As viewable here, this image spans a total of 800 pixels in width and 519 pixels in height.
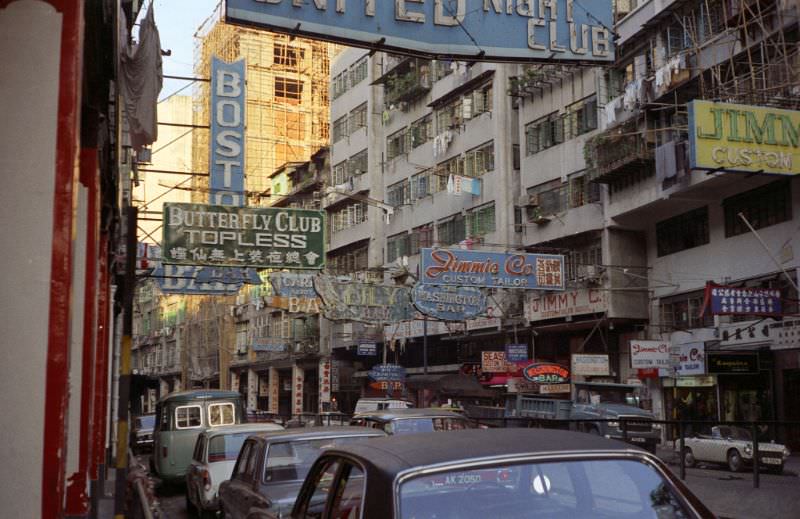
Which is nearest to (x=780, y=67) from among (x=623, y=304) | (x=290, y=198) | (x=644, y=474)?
(x=623, y=304)

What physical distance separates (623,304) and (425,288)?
855 cm

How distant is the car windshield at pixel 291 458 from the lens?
8852 mm

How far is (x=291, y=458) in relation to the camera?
29.4 feet

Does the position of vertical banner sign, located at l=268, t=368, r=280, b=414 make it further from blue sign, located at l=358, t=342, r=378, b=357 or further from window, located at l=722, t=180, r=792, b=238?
window, located at l=722, t=180, r=792, b=238

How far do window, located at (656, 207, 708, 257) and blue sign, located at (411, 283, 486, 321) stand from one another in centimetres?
762

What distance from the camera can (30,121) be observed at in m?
5.38

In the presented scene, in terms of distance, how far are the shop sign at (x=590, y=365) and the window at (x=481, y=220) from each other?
9.43 meters

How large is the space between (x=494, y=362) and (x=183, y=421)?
17.3 m

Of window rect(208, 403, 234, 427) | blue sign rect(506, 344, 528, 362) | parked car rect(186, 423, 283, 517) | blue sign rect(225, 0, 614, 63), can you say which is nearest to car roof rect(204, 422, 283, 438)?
parked car rect(186, 423, 283, 517)

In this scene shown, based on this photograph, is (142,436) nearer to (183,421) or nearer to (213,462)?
(183,421)

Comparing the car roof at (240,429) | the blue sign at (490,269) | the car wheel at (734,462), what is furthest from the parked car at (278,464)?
the blue sign at (490,269)

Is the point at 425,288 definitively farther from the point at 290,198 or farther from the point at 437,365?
A: the point at 290,198

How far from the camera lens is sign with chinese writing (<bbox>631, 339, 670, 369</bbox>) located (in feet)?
94.2

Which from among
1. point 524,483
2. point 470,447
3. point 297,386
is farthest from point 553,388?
point 524,483
